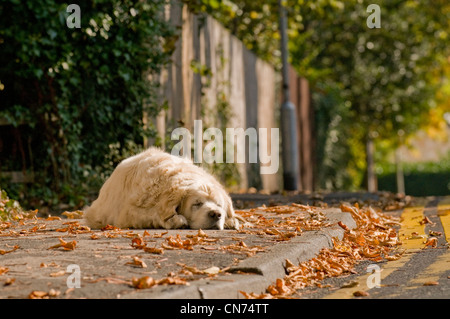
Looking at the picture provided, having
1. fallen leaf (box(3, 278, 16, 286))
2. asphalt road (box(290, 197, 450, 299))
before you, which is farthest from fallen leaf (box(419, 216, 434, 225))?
fallen leaf (box(3, 278, 16, 286))

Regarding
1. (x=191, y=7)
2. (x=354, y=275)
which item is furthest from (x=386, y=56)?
(x=354, y=275)

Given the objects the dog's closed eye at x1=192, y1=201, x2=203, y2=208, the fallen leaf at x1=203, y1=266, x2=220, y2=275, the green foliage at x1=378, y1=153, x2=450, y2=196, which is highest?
the dog's closed eye at x1=192, y1=201, x2=203, y2=208

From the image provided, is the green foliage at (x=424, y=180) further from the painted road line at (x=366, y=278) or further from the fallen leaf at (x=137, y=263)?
the fallen leaf at (x=137, y=263)

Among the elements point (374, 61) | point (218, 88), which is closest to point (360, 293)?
point (218, 88)

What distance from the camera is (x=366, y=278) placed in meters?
4.73

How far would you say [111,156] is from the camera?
9.23 metres

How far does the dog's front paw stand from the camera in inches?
235

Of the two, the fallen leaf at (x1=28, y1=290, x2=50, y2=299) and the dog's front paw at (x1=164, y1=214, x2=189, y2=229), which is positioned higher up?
the dog's front paw at (x1=164, y1=214, x2=189, y2=229)

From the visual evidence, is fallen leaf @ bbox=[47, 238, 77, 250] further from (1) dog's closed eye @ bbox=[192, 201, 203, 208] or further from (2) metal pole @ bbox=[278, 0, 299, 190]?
(2) metal pole @ bbox=[278, 0, 299, 190]

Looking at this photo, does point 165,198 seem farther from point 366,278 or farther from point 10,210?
point 10,210

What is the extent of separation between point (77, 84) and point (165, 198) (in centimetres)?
335

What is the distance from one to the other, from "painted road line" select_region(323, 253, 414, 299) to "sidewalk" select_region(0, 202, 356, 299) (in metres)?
0.41
